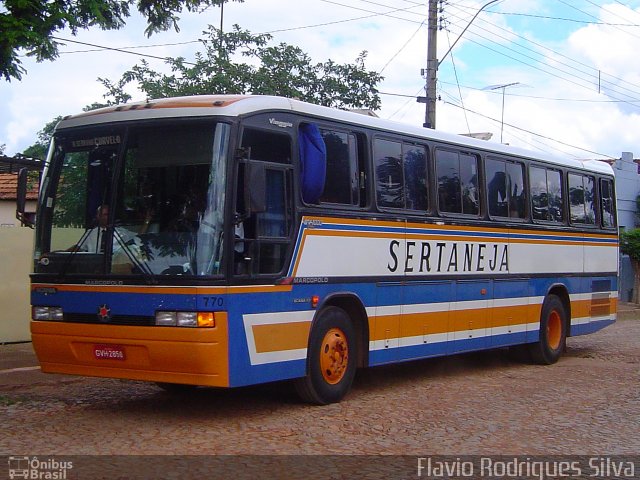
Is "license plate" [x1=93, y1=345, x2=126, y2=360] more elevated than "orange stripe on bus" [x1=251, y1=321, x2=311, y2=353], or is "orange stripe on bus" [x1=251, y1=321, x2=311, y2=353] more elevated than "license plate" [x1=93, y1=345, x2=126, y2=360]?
"orange stripe on bus" [x1=251, y1=321, x2=311, y2=353]

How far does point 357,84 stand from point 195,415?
12.4 m

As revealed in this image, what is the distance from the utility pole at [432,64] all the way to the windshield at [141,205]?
1251 cm

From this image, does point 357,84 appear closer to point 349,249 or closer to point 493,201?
point 493,201

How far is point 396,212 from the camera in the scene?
35.8 ft

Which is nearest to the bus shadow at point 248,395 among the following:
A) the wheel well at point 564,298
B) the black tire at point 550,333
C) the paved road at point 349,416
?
the paved road at point 349,416

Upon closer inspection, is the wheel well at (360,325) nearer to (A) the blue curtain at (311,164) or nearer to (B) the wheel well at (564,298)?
(A) the blue curtain at (311,164)

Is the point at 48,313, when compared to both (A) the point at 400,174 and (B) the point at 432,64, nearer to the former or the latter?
(A) the point at 400,174

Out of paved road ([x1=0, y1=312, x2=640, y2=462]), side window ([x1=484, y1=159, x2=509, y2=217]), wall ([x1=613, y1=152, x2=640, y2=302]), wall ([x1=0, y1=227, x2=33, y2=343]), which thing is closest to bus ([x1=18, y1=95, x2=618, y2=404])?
paved road ([x1=0, y1=312, x2=640, y2=462])

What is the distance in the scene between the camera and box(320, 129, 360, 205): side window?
32.4 ft

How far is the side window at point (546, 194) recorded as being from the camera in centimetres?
1412

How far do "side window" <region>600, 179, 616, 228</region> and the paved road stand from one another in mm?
3945

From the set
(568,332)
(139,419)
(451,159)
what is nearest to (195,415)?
(139,419)

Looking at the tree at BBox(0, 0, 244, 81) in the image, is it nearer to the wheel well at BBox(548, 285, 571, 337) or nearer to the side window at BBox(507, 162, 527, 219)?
the side window at BBox(507, 162, 527, 219)

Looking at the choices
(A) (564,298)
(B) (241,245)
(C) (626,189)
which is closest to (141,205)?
(B) (241,245)
